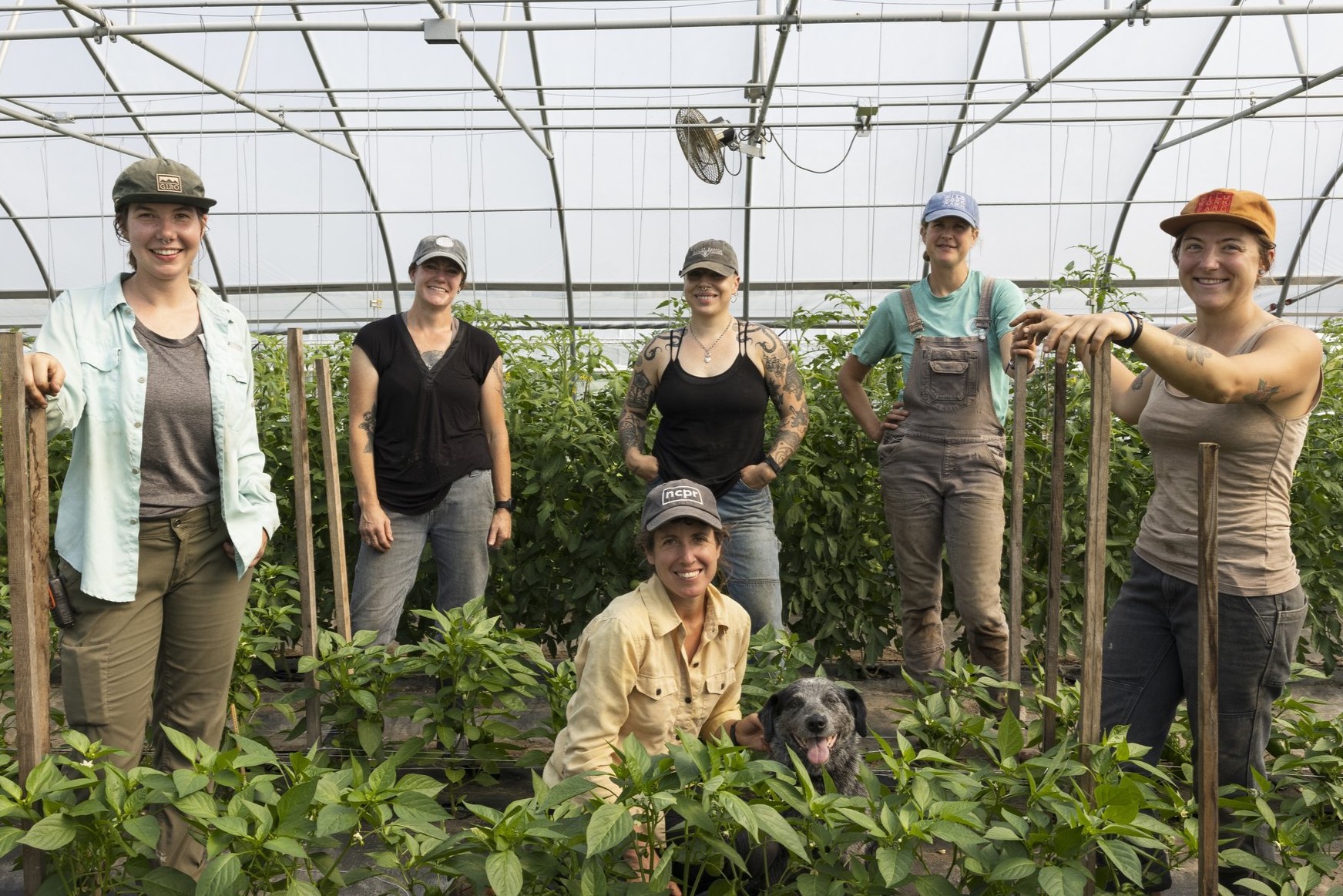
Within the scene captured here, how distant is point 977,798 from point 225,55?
11.6 metres

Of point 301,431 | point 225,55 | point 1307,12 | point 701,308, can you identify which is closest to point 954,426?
point 701,308

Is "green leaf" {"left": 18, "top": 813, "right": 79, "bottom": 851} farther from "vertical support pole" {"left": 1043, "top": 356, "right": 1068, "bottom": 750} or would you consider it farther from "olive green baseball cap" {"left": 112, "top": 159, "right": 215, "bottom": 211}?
"vertical support pole" {"left": 1043, "top": 356, "right": 1068, "bottom": 750}

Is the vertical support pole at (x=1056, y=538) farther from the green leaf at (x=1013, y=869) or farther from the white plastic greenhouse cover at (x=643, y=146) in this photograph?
the white plastic greenhouse cover at (x=643, y=146)

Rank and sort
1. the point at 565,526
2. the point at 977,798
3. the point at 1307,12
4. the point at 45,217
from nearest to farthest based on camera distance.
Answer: the point at 977,798 → the point at 565,526 → the point at 1307,12 → the point at 45,217

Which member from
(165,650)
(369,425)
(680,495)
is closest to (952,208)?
(680,495)

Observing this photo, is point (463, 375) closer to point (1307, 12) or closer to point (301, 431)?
point (301, 431)

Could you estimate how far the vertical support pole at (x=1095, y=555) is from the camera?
7.86ft

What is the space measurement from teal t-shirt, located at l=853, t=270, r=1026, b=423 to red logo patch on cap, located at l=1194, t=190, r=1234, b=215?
1231mm

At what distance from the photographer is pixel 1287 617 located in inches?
101

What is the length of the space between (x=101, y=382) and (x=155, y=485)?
270 mm

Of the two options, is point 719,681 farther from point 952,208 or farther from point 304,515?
point 952,208

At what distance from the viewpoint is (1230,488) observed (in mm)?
2561

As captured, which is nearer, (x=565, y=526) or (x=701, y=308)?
(x=701, y=308)

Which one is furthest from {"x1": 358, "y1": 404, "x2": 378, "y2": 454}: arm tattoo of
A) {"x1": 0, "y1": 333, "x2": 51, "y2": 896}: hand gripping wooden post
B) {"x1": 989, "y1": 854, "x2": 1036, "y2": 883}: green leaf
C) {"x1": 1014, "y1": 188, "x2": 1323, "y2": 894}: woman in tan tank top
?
{"x1": 989, "y1": 854, "x2": 1036, "y2": 883}: green leaf
